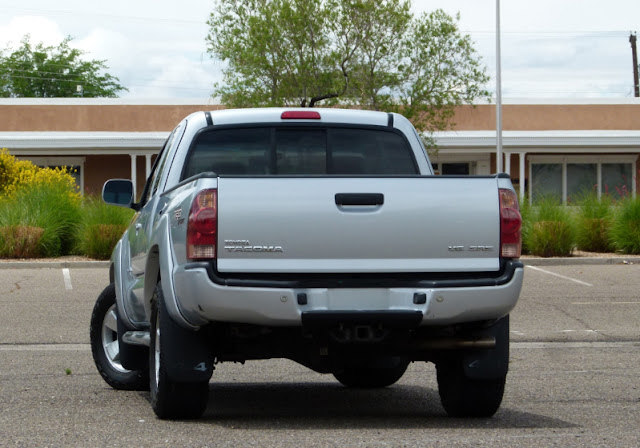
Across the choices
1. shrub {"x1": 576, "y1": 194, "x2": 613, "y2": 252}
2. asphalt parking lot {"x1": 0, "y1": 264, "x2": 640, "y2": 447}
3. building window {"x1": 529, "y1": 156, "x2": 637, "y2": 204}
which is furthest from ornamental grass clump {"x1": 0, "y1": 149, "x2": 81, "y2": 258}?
building window {"x1": 529, "y1": 156, "x2": 637, "y2": 204}

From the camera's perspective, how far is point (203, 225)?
6543 mm

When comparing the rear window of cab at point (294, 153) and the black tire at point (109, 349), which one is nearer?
the rear window of cab at point (294, 153)

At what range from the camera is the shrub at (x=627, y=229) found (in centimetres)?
2531

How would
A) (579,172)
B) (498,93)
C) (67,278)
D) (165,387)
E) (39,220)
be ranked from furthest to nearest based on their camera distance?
(579,172)
(498,93)
(39,220)
(67,278)
(165,387)

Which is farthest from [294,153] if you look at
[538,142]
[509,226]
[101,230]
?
[538,142]

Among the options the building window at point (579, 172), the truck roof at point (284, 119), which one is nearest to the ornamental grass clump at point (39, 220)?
the truck roof at point (284, 119)

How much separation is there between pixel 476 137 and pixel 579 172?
198 inches

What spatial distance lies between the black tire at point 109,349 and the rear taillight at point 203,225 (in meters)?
2.42

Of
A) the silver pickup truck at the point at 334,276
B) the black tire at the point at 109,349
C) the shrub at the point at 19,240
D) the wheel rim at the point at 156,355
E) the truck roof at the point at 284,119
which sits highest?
the truck roof at the point at 284,119

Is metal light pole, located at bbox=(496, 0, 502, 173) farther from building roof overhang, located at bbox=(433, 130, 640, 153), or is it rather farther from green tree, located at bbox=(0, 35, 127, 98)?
green tree, located at bbox=(0, 35, 127, 98)

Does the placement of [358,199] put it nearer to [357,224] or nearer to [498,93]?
[357,224]

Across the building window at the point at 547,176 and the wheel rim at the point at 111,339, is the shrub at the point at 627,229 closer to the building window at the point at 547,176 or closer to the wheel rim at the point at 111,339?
the wheel rim at the point at 111,339

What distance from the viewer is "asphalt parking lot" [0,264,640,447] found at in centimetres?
669

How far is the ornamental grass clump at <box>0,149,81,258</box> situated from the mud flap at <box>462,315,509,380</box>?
18.1m
